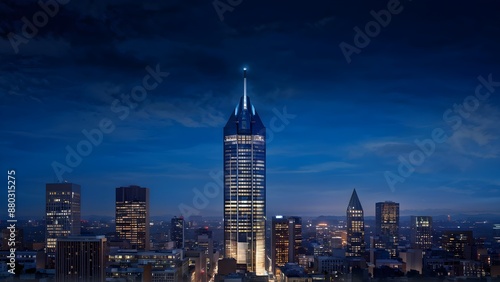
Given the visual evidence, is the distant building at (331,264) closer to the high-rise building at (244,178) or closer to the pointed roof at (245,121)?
the high-rise building at (244,178)

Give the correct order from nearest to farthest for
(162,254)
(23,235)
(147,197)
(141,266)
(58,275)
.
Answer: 1. (58,275)
2. (141,266)
3. (162,254)
4. (23,235)
5. (147,197)

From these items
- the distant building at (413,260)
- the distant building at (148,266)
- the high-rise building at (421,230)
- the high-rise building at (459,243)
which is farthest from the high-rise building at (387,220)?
the distant building at (148,266)

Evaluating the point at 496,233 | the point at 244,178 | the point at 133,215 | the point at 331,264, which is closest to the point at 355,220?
the point at 244,178

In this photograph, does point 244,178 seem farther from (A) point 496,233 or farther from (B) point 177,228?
(A) point 496,233

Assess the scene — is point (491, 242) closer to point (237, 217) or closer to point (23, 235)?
point (237, 217)

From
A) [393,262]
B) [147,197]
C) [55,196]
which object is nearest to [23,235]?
[55,196]

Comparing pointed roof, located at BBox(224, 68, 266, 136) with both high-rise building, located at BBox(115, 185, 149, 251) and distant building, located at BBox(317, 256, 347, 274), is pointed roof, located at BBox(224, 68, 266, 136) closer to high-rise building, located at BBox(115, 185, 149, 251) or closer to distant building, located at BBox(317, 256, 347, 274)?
high-rise building, located at BBox(115, 185, 149, 251)
